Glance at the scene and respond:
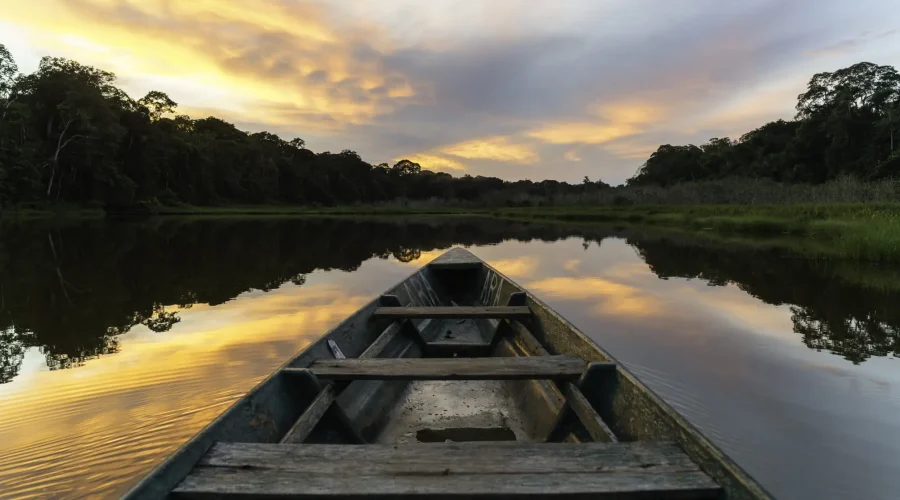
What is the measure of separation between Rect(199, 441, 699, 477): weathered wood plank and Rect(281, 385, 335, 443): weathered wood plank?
14.3 inches

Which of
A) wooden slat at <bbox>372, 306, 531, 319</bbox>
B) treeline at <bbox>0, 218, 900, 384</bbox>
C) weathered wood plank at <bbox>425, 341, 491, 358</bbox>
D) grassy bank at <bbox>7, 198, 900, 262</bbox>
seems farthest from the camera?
grassy bank at <bbox>7, 198, 900, 262</bbox>

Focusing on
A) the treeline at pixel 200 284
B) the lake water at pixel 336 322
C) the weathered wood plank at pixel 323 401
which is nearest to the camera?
the weathered wood plank at pixel 323 401

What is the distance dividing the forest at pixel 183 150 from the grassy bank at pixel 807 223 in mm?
10359

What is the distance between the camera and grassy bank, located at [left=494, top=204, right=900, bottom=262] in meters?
12.2

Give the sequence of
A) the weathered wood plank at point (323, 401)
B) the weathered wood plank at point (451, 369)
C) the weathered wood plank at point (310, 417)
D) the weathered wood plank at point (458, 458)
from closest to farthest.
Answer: the weathered wood plank at point (458, 458), the weathered wood plank at point (310, 417), the weathered wood plank at point (323, 401), the weathered wood plank at point (451, 369)

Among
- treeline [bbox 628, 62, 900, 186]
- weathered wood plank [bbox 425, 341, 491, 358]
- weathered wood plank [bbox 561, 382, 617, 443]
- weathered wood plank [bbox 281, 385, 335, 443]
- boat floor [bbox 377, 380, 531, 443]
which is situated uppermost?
treeline [bbox 628, 62, 900, 186]

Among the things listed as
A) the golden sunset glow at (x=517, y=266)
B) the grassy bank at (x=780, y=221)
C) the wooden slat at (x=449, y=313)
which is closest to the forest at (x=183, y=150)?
the grassy bank at (x=780, y=221)

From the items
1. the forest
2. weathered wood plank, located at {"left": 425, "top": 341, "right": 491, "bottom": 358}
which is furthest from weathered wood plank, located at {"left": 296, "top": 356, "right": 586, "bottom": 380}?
the forest

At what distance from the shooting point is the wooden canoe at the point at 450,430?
1.81 m

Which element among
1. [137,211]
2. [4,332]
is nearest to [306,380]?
[4,332]

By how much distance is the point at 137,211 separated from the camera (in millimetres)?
44844

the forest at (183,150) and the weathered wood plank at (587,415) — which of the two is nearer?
the weathered wood plank at (587,415)

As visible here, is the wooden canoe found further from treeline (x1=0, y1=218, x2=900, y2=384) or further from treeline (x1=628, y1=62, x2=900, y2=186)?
treeline (x1=628, y1=62, x2=900, y2=186)

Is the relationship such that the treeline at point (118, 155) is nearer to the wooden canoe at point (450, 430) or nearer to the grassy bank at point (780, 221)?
the grassy bank at point (780, 221)
